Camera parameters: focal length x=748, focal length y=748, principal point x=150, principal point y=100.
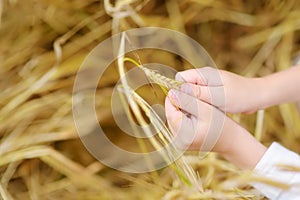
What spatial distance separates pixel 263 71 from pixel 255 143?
1.09 ft

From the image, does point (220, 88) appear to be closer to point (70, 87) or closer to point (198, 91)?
point (198, 91)

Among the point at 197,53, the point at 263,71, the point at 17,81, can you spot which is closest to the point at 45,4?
the point at 17,81

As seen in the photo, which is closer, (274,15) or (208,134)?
(208,134)

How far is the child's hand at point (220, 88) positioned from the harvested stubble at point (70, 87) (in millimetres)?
172

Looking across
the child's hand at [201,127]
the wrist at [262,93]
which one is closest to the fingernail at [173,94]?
the child's hand at [201,127]

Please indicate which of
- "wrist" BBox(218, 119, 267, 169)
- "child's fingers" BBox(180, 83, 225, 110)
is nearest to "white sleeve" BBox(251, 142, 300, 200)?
"wrist" BBox(218, 119, 267, 169)

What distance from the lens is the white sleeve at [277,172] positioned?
99cm

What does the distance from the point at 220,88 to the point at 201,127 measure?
2.3 inches

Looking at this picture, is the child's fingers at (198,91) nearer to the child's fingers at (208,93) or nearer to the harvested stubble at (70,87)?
the child's fingers at (208,93)

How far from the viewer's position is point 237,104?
952mm

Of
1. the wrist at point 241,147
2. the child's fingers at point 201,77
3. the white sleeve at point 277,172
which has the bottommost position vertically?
the white sleeve at point 277,172

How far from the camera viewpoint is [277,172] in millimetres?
1001

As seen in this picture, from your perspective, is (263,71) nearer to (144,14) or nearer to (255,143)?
(144,14)

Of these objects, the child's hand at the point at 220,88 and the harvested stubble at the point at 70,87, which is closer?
the child's hand at the point at 220,88
